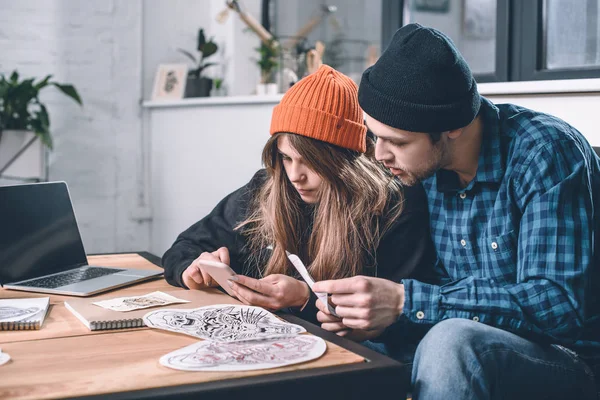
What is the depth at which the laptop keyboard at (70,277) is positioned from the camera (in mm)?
1545

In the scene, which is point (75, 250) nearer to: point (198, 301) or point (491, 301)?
point (198, 301)

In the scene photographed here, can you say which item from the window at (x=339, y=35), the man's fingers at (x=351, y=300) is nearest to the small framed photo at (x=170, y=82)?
the window at (x=339, y=35)

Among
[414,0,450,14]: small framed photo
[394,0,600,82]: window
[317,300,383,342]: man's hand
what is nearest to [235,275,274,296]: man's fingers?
[317,300,383,342]: man's hand

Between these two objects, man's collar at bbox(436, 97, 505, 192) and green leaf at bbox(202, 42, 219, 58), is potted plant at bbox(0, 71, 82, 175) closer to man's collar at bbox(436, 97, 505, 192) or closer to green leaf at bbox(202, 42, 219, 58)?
green leaf at bbox(202, 42, 219, 58)

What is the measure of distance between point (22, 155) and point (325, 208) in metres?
2.22

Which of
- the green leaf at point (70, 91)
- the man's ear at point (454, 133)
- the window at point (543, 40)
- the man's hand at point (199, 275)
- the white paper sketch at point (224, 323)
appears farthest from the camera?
the green leaf at point (70, 91)

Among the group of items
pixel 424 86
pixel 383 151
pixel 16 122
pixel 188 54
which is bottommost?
pixel 383 151

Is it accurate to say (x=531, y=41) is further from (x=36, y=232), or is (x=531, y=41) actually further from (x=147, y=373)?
(x=147, y=373)

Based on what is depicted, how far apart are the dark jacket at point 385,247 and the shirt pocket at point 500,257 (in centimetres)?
19

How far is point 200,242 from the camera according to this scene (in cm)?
181

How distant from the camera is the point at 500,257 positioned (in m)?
1.39

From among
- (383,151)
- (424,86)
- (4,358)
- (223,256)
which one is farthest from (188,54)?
(4,358)

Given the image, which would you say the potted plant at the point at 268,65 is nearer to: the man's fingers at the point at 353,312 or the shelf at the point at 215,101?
the shelf at the point at 215,101

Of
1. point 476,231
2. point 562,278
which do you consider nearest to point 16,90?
point 476,231
